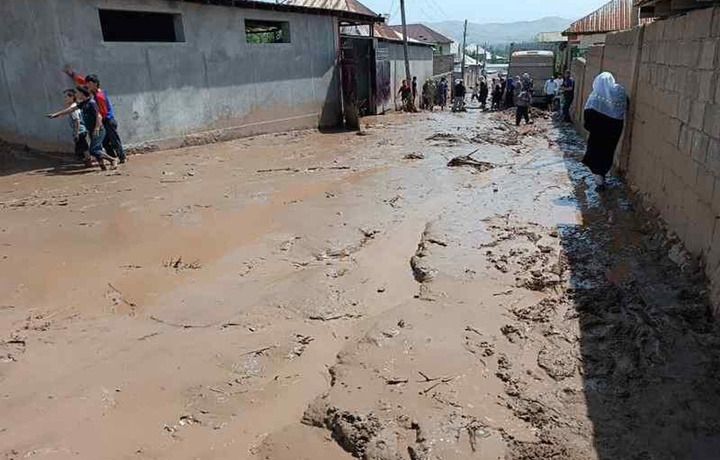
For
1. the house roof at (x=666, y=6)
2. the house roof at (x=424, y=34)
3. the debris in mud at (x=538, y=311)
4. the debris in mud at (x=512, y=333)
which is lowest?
the debris in mud at (x=512, y=333)

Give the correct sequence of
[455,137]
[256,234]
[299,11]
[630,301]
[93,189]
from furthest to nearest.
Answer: [299,11] < [455,137] < [93,189] < [256,234] < [630,301]

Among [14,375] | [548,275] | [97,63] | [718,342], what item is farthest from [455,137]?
[14,375]

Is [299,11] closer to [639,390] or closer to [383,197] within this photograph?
[383,197]

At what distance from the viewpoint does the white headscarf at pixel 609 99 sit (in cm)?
650

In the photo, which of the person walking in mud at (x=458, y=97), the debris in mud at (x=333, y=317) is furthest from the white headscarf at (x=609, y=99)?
the person walking in mud at (x=458, y=97)

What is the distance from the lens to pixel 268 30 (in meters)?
15.6

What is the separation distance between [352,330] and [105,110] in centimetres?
703

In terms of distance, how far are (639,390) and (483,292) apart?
4.83ft

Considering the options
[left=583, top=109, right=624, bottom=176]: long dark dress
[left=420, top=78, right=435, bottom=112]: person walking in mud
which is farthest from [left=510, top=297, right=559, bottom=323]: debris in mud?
[left=420, top=78, right=435, bottom=112]: person walking in mud

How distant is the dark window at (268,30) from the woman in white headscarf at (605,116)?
920 centimetres

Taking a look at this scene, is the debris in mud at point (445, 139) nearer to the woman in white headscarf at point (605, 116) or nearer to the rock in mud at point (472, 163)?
the rock in mud at point (472, 163)

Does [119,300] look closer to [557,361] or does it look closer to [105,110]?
[557,361]

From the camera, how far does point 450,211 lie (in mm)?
6410

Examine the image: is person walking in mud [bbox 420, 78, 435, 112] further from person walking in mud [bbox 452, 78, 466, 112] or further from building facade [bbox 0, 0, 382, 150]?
building facade [bbox 0, 0, 382, 150]
